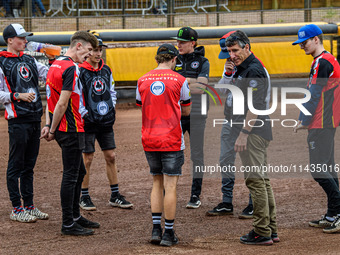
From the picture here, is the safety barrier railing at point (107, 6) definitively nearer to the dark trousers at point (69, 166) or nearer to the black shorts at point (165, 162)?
the dark trousers at point (69, 166)

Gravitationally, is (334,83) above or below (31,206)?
above

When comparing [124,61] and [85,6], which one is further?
[85,6]

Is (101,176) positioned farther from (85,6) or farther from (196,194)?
(85,6)

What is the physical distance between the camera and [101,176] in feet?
29.9

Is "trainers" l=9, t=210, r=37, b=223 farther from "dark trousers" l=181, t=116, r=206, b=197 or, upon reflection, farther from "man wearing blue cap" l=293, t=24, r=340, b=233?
"man wearing blue cap" l=293, t=24, r=340, b=233

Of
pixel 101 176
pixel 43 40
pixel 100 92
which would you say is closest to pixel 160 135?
pixel 100 92

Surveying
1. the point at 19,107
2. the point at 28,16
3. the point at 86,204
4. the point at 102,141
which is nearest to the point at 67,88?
the point at 19,107

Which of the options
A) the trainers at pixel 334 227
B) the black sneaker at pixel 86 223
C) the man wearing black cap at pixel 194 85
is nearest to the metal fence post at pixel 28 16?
the man wearing black cap at pixel 194 85

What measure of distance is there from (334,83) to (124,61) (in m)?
8.19

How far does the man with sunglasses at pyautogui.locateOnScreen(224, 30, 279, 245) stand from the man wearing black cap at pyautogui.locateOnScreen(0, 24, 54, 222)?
247 cm

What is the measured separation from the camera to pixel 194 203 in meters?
7.57

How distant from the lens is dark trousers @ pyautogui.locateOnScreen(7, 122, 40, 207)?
678cm

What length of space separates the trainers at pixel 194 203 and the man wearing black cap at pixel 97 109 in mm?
773

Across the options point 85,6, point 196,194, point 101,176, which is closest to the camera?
point 196,194
